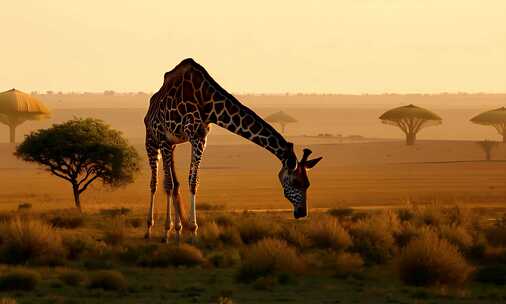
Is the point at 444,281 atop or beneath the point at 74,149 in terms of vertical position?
beneath

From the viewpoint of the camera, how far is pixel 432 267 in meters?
19.9

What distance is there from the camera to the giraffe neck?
2406cm

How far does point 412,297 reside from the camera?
18.7 metres

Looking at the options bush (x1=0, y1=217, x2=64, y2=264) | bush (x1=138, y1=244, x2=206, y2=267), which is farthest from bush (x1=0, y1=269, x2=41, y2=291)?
bush (x1=138, y1=244, x2=206, y2=267)

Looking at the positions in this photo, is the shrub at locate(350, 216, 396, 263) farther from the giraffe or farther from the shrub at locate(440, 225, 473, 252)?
the giraffe

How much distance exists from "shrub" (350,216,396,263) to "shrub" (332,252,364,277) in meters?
0.52

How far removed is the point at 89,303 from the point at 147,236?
9.19 metres

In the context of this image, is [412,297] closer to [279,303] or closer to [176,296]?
[279,303]

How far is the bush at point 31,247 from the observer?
22.7 m

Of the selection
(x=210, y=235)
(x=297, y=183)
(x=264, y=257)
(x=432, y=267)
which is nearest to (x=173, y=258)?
(x=264, y=257)

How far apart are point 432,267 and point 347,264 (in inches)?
108

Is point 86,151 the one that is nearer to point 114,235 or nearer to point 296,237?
point 114,235

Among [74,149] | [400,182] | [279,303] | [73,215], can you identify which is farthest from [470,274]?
[400,182]

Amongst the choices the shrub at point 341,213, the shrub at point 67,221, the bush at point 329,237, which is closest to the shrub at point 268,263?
the bush at point 329,237
